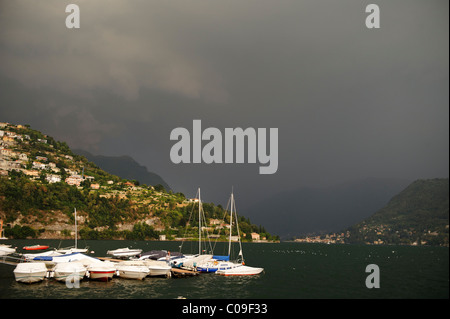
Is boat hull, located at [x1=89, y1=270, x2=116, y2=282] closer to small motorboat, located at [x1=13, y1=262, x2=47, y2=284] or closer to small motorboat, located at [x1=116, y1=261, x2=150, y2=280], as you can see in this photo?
small motorboat, located at [x1=116, y1=261, x2=150, y2=280]

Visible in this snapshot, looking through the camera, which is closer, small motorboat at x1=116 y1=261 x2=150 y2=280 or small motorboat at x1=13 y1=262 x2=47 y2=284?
small motorboat at x1=13 y1=262 x2=47 y2=284

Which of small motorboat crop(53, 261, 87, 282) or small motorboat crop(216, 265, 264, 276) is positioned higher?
small motorboat crop(53, 261, 87, 282)

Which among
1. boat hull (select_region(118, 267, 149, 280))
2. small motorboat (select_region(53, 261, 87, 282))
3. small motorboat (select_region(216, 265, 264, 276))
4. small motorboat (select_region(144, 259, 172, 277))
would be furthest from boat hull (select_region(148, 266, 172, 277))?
small motorboat (select_region(216, 265, 264, 276))

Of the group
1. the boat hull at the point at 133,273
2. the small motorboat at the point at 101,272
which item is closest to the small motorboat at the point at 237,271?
the boat hull at the point at 133,273

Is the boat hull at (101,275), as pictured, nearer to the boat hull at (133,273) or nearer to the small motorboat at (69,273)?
the small motorboat at (69,273)

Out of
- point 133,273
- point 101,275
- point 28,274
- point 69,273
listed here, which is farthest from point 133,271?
point 28,274

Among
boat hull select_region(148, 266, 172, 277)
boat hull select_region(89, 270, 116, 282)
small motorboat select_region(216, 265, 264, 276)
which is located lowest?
small motorboat select_region(216, 265, 264, 276)

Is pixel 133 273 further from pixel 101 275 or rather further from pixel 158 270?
pixel 158 270

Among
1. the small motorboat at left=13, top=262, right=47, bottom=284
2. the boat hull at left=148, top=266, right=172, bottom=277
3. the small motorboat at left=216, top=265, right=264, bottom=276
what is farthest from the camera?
the small motorboat at left=216, top=265, right=264, bottom=276
